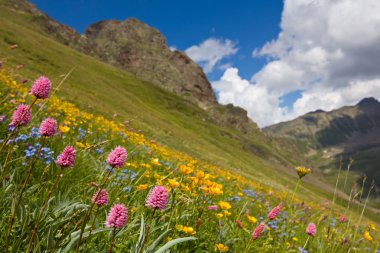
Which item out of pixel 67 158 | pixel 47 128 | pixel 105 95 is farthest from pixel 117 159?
pixel 105 95

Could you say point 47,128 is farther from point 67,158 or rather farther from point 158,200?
point 158,200

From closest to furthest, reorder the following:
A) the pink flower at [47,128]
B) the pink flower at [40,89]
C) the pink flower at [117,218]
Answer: the pink flower at [117,218] → the pink flower at [47,128] → the pink flower at [40,89]

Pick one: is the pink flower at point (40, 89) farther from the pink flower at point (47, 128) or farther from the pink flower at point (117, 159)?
the pink flower at point (117, 159)

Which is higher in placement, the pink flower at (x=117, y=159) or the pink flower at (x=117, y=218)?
the pink flower at (x=117, y=159)

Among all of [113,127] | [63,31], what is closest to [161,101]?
[63,31]

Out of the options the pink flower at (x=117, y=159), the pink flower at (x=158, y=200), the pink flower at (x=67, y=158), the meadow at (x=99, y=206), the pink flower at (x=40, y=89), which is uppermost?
the pink flower at (x=40, y=89)

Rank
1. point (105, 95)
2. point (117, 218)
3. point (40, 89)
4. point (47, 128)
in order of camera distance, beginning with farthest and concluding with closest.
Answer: point (105, 95) < point (40, 89) < point (47, 128) < point (117, 218)

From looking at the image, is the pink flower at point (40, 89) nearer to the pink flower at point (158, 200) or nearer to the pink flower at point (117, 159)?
the pink flower at point (117, 159)

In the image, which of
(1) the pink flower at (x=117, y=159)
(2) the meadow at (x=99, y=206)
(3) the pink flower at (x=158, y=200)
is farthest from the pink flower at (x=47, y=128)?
(3) the pink flower at (x=158, y=200)

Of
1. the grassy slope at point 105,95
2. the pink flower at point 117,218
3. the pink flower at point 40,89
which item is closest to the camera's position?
the pink flower at point 117,218

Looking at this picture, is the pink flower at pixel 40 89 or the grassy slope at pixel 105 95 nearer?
the pink flower at pixel 40 89

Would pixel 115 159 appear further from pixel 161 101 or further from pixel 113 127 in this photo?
pixel 161 101

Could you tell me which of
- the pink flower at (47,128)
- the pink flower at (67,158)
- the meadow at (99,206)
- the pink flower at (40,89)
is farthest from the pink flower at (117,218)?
the pink flower at (40,89)

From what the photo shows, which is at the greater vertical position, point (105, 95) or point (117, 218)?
point (105, 95)
